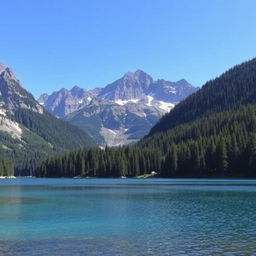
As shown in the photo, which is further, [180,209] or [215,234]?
[180,209]

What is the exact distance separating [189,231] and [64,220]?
17.0 metres

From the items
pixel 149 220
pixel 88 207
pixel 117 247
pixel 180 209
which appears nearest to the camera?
pixel 117 247

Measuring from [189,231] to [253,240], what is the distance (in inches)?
306

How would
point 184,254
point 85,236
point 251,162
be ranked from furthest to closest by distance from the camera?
point 251,162 → point 85,236 → point 184,254

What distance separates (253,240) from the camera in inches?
1594

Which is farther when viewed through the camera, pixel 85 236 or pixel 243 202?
pixel 243 202

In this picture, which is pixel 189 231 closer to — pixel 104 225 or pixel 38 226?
pixel 104 225

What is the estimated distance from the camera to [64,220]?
56.5 meters

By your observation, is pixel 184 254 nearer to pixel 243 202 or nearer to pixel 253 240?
pixel 253 240

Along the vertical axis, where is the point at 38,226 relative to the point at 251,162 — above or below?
below

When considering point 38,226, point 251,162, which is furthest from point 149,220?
point 251,162

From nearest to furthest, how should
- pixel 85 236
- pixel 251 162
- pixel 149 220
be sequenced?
pixel 85 236 → pixel 149 220 → pixel 251 162

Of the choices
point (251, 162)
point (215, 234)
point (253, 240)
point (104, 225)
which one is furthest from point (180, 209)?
point (251, 162)

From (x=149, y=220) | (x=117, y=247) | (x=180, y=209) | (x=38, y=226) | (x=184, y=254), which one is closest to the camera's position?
(x=184, y=254)
